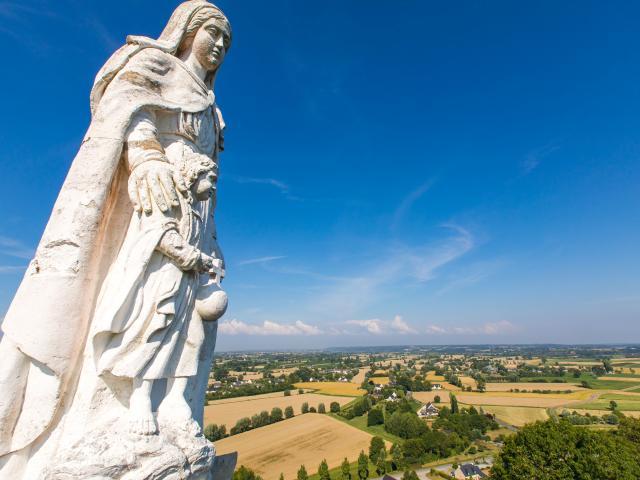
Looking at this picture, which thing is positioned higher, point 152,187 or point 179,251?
point 152,187

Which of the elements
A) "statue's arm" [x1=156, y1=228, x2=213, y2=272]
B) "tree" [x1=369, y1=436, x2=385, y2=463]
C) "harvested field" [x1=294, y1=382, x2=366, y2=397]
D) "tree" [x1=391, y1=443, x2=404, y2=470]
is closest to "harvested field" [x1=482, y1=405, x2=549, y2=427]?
"tree" [x1=391, y1=443, x2=404, y2=470]

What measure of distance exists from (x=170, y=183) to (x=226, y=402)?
6372 centimetres

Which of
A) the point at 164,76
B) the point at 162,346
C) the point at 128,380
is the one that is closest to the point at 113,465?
the point at 128,380

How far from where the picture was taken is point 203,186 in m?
4.20

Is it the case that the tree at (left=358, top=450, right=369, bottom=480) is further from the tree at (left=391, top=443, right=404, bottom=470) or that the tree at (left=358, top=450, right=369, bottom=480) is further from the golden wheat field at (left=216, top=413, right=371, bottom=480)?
the tree at (left=391, top=443, right=404, bottom=470)

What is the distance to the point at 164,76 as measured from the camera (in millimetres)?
4684

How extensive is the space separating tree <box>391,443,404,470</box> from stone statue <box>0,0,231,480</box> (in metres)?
49.4

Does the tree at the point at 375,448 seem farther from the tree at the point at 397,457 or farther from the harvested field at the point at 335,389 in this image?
the harvested field at the point at 335,389

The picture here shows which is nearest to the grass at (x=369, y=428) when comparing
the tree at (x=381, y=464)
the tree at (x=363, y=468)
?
the tree at (x=381, y=464)

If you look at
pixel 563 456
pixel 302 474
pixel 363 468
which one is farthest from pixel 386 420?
pixel 563 456

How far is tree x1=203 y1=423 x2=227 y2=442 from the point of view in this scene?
136ft

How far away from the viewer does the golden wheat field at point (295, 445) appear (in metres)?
37.4

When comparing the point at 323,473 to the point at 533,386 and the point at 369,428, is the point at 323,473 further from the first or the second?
the point at 533,386

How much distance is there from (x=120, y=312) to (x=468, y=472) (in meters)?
48.0
